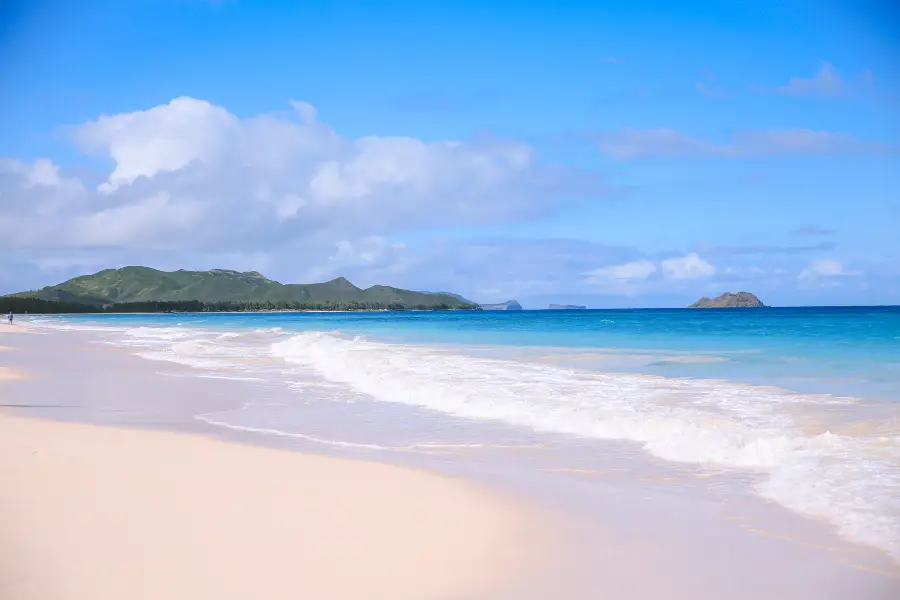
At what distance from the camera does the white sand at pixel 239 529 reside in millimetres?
3949

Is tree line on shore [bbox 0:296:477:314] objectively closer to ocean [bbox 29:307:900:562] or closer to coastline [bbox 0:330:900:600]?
ocean [bbox 29:307:900:562]

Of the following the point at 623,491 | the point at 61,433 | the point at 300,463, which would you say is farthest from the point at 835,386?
the point at 61,433

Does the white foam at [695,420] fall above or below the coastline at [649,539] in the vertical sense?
above

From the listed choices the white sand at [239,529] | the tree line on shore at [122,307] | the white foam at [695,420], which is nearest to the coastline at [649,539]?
the white sand at [239,529]

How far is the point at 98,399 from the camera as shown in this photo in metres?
12.3

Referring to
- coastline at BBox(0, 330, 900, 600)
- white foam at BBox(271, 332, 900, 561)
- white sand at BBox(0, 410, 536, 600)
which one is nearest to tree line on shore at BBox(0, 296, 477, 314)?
white foam at BBox(271, 332, 900, 561)

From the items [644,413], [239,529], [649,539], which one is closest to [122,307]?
[644,413]

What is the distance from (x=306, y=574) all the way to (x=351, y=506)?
54.8 inches

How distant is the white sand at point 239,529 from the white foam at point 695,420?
2.90 m

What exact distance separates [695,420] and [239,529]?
22.1ft

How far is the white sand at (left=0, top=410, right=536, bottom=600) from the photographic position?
13.0ft

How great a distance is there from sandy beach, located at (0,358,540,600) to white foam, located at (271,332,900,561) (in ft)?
9.45

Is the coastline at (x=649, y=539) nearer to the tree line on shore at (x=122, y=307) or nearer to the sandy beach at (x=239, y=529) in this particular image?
the sandy beach at (x=239, y=529)

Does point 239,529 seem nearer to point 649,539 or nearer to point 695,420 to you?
point 649,539
